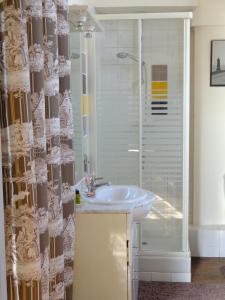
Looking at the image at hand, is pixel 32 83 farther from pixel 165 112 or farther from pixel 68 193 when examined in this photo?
pixel 165 112

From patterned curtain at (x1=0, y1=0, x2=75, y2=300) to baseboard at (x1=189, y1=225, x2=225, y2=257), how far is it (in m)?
2.44

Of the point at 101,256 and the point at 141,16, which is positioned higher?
the point at 141,16

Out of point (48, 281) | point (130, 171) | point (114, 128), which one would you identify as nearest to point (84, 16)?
point (114, 128)

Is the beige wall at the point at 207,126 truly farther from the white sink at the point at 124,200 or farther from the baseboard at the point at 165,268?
the white sink at the point at 124,200

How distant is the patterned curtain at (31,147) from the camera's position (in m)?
1.49

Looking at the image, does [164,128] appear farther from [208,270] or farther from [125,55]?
[208,270]

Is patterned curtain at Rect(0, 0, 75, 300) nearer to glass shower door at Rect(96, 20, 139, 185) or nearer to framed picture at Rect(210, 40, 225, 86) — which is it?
glass shower door at Rect(96, 20, 139, 185)

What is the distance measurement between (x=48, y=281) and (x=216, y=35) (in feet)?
9.94

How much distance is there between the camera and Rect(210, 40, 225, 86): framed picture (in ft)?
13.2

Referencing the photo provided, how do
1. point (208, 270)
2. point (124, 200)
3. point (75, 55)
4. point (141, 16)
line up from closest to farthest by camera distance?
1. point (124, 200)
2. point (75, 55)
3. point (141, 16)
4. point (208, 270)

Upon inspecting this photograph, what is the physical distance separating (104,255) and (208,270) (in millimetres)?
1645

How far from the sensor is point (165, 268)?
371 centimetres

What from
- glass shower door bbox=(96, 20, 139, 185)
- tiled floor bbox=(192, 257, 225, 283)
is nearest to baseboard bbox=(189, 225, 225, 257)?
tiled floor bbox=(192, 257, 225, 283)

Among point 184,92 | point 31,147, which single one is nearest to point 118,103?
point 184,92
